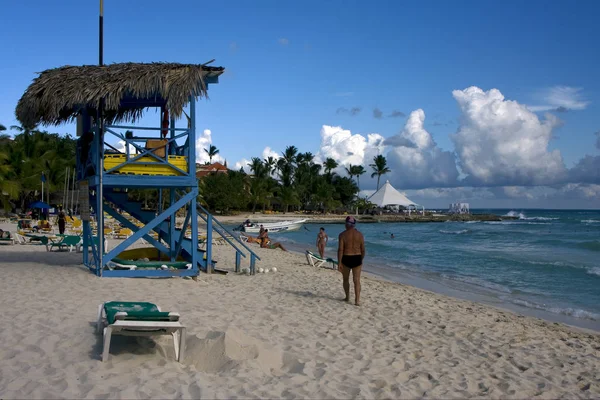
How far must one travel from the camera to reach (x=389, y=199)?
8156cm

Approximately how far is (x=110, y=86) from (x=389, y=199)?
73.0m

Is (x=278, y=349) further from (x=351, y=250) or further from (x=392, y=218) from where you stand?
(x=392, y=218)

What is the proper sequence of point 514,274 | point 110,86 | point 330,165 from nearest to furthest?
point 110,86, point 514,274, point 330,165

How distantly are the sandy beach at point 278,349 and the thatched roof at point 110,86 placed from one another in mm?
3382

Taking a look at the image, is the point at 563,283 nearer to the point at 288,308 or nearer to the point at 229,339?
the point at 288,308

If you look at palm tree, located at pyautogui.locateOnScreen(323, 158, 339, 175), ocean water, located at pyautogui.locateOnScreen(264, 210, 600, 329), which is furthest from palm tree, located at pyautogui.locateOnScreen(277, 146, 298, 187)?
ocean water, located at pyautogui.locateOnScreen(264, 210, 600, 329)

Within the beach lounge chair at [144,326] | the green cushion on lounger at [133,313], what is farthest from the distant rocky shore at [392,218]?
the beach lounge chair at [144,326]

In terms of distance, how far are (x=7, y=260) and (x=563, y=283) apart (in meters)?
16.4

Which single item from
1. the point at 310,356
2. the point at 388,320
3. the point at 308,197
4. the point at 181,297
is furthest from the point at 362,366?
the point at 308,197

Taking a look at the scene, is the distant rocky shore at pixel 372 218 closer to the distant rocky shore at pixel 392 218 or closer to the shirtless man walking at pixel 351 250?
the distant rocky shore at pixel 392 218

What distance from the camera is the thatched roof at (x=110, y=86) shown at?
10.5 meters

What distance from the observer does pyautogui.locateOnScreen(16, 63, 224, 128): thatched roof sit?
1055cm

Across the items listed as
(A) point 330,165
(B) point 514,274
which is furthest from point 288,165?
(B) point 514,274

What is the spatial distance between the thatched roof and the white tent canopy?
232 ft
